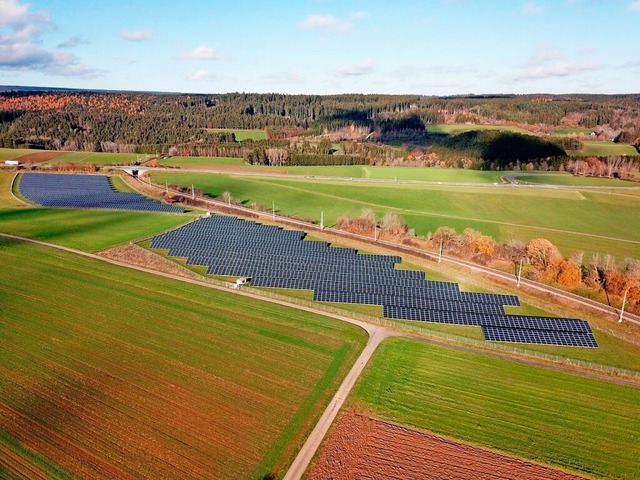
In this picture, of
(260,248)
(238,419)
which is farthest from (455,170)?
(238,419)

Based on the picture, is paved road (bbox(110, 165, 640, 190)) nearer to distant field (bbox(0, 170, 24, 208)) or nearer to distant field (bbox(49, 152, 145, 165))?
distant field (bbox(49, 152, 145, 165))

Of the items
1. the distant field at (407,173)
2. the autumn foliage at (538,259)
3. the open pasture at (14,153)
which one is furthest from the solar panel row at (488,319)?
the open pasture at (14,153)

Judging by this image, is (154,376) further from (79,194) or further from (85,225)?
(79,194)

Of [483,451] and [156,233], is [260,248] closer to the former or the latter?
[156,233]

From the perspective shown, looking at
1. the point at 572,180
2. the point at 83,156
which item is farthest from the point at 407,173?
the point at 83,156

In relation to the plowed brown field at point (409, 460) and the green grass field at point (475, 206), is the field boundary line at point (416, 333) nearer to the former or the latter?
the plowed brown field at point (409, 460)
